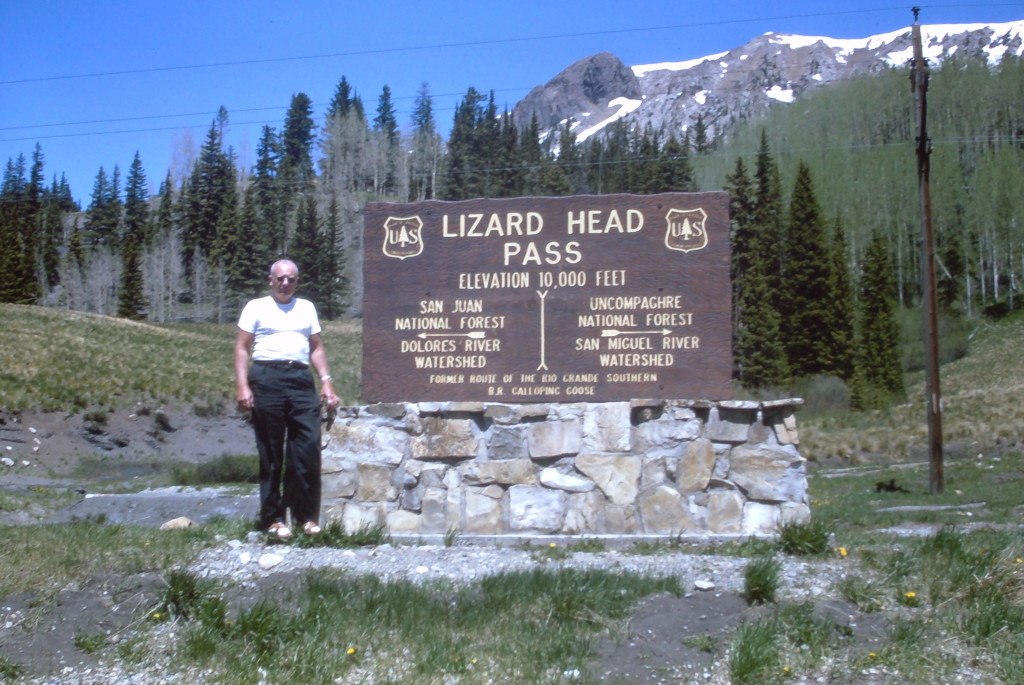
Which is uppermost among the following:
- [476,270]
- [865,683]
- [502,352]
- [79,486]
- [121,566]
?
[476,270]

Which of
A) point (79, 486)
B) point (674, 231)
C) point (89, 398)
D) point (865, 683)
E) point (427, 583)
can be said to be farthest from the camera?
point (89, 398)

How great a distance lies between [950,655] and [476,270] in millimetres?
4810

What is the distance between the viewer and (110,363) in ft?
133

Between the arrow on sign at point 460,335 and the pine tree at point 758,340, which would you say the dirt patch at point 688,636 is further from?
the pine tree at point 758,340

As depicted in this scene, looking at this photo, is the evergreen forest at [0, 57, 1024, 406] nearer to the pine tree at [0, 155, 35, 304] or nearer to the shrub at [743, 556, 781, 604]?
the pine tree at [0, 155, 35, 304]

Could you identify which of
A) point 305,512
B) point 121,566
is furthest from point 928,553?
point 121,566

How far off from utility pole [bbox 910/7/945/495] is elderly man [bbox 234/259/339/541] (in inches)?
593

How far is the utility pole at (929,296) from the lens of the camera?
19.2m

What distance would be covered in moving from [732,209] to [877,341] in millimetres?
11644

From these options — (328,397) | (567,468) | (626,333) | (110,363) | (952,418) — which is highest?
(626,333)

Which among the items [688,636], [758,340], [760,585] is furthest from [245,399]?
[758,340]

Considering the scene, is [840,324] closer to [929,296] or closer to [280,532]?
[929,296]

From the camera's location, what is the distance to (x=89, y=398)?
34.0 m

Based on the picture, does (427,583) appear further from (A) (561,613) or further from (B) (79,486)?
(B) (79,486)
